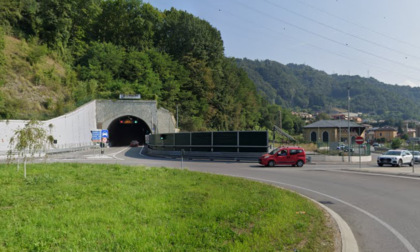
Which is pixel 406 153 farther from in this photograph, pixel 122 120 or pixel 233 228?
pixel 122 120

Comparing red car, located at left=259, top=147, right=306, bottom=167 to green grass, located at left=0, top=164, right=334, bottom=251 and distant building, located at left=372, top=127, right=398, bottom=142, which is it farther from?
distant building, located at left=372, top=127, right=398, bottom=142

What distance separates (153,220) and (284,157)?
900 inches

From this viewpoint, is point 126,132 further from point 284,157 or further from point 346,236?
point 346,236

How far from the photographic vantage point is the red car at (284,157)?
28.5m

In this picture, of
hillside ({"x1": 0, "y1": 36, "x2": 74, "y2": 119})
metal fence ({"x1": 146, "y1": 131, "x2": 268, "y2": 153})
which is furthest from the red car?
hillside ({"x1": 0, "y1": 36, "x2": 74, "y2": 119})

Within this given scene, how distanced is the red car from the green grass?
17079mm

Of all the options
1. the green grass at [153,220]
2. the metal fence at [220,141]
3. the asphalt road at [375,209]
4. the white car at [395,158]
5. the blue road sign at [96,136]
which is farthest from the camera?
the blue road sign at [96,136]

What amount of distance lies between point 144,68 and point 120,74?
18.3ft

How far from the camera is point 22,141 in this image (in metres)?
13.3

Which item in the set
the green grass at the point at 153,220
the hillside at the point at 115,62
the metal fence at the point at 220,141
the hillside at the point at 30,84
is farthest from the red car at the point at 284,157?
the hillside at the point at 115,62

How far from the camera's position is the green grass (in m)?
5.78

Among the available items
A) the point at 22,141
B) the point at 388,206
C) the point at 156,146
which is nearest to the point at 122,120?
the point at 156,146

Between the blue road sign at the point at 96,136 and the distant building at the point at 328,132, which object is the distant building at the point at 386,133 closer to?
the distant building at the point at 328,132

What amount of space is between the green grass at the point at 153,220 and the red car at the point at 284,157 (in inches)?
672
